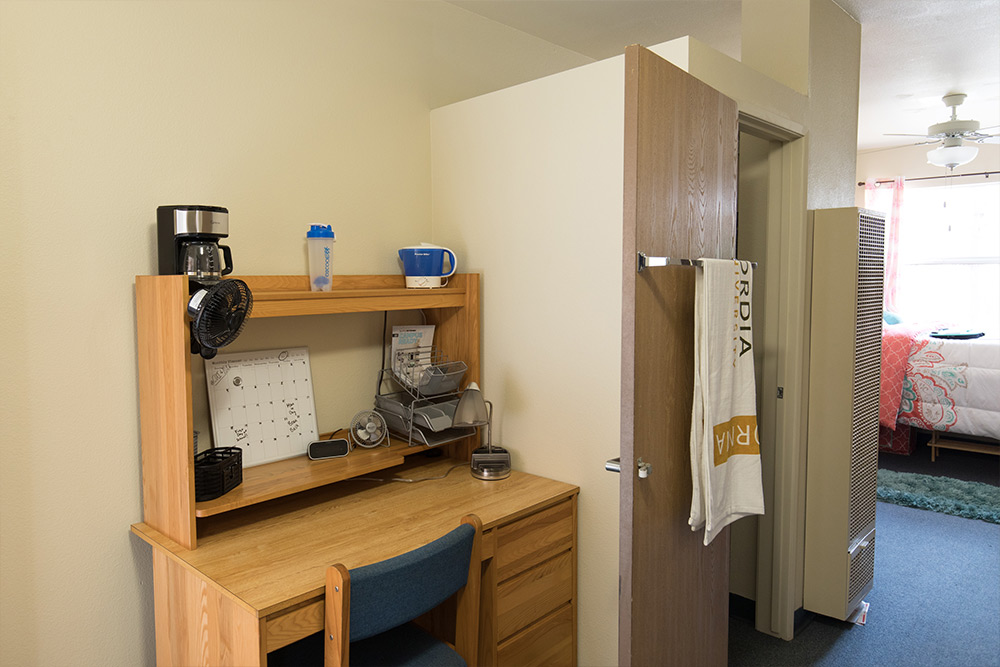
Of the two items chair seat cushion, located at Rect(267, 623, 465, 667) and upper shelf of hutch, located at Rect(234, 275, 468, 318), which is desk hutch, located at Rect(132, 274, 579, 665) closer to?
upper shelf of hutch, located at Rect(234, 275, 468, 318)

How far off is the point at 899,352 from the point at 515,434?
3.94 meters

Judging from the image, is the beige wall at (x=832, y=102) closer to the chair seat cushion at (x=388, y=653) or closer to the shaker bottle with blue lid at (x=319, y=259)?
the shaker bottle with blue lid at (x=319, y=259)

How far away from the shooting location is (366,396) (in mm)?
2467

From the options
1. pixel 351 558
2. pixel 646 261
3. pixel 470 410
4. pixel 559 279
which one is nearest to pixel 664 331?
pixel 646 261

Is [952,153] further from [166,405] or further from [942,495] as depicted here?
[166,405]

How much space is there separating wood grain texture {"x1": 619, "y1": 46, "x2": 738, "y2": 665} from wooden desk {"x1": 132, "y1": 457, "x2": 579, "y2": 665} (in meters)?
0.44

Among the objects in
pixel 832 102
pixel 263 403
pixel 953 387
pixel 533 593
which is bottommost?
pixel 533 593

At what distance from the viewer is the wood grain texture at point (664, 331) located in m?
1.49

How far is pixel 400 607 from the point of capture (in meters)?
1.49

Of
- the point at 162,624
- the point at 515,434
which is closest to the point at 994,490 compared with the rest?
the point at 515,434

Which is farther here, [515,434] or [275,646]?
[515,434]

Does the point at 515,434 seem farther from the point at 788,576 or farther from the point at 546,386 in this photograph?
the point at 788,576

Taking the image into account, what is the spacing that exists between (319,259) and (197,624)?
1053 mm

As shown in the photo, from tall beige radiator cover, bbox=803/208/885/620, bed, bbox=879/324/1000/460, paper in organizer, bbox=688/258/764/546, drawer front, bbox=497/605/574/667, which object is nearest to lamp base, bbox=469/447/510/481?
drawer front, bbox=497/605/574/667
